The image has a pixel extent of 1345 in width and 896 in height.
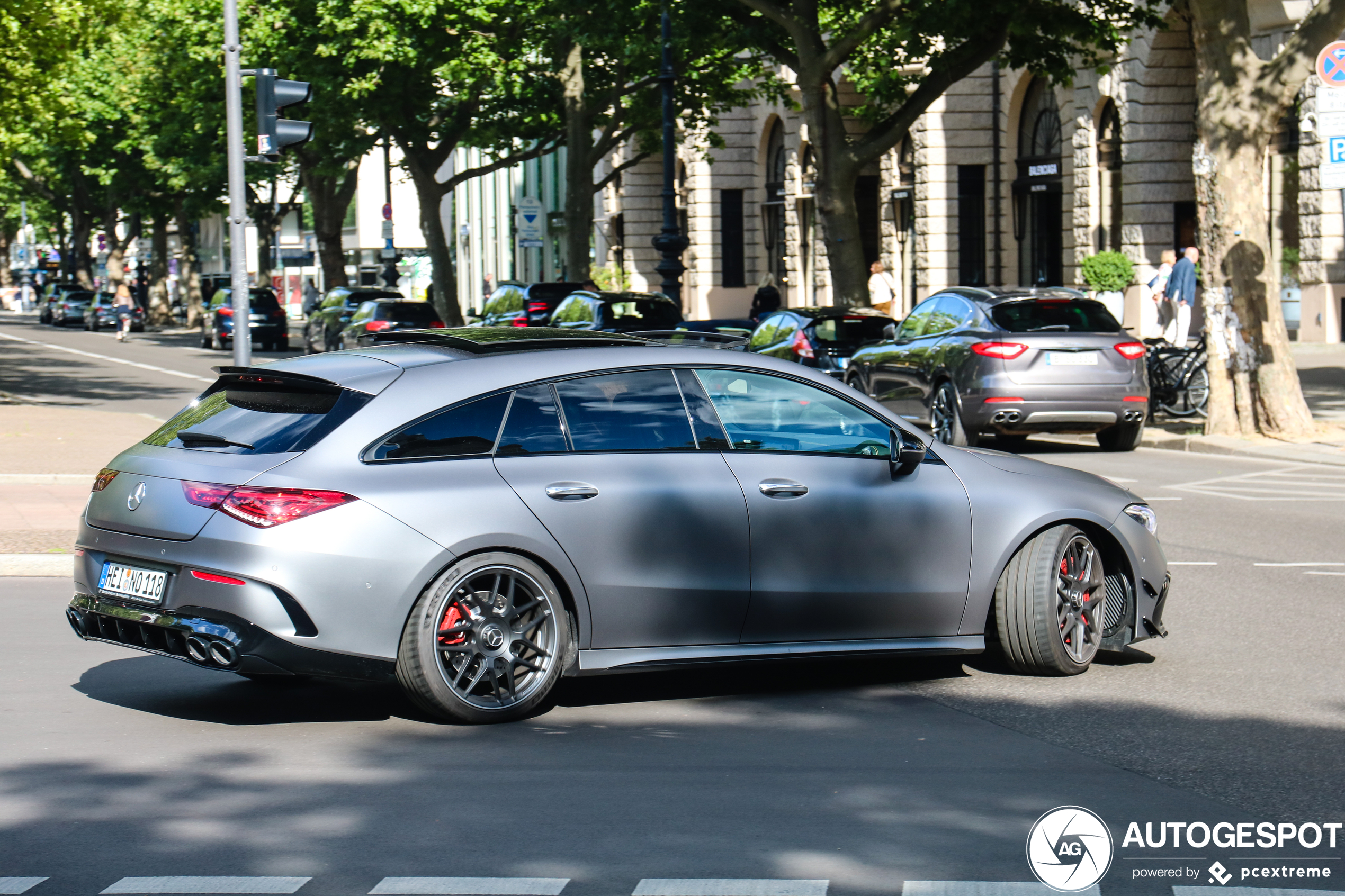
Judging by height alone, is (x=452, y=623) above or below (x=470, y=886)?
above

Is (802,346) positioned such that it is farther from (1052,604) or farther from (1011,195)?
(1011,195)

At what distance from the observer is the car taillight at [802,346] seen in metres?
21.0

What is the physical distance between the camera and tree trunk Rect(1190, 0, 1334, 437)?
17141 millimetres

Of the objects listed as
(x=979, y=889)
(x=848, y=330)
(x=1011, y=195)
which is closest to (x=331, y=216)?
(x=1011, y=195)

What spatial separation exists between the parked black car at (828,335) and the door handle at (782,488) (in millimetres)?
14128

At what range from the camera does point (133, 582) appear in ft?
20.6

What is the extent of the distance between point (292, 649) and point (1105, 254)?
93.9 feet

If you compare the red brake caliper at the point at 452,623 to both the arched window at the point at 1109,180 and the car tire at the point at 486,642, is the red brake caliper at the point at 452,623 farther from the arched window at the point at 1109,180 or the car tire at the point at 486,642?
the arched window at the point at 1109,180

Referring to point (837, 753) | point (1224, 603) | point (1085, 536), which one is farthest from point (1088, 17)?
point (837, 753)

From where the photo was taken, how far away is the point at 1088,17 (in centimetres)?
2442

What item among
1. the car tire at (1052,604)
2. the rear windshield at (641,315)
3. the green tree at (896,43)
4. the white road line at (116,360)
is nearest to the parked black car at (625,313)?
the rear windshield at (641,315)

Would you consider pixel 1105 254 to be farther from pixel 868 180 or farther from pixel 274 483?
pixel 274 483

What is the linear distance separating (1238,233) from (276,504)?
1387cm

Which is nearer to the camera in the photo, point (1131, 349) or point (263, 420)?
point (263, 420)
